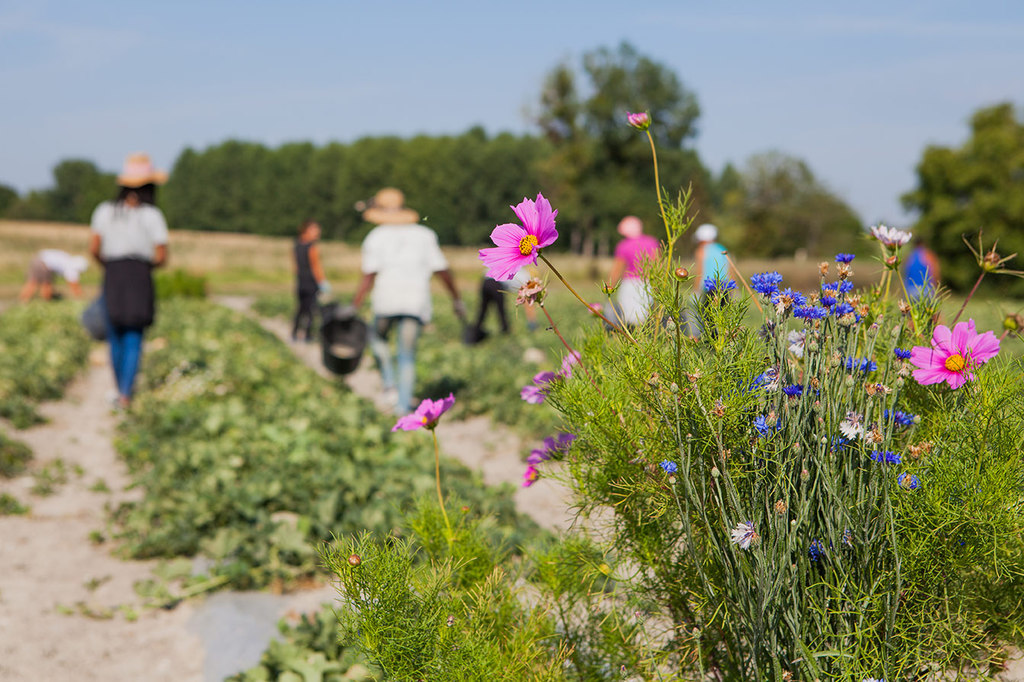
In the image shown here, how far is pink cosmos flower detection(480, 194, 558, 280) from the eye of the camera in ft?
4.92

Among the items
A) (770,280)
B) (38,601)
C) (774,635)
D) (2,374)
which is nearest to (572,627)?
(774,635)

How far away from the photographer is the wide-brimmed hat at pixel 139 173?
23.5 feet

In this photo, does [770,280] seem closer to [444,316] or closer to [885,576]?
[885,576]

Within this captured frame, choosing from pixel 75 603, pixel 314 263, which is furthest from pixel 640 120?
pixel 314 263

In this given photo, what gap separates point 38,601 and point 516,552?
7.08 ft

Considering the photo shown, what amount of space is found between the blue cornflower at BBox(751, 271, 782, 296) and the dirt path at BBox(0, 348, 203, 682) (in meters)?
2.54

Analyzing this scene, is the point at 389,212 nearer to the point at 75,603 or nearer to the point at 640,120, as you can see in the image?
the point at 75,603

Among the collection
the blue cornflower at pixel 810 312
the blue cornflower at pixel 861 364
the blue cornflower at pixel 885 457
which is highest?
the blue cornflower at pixel 810 312

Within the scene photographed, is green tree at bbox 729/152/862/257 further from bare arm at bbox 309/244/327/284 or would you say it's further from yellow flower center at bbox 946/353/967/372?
yellow flower center at bbox 946/353/967/372

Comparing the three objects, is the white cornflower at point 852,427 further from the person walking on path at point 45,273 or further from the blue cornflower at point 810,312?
the person walking on path at point 45,273

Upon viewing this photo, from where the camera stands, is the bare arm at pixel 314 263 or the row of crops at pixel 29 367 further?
the bare arm at pixel 314 263

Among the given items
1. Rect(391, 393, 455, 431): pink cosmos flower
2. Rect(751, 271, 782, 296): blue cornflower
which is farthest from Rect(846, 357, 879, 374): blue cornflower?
Rect(391, 393, 455, 431): pink cosmos flower

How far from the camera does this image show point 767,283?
5.12 feet

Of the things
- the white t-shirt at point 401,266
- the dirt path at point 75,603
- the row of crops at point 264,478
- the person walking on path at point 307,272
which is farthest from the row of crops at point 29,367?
the person walking on path at point 307,272
